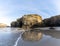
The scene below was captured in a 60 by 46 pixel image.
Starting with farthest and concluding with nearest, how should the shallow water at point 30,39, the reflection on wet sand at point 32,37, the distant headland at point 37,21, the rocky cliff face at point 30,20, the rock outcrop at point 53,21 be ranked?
the rocky cliff face at point 30,20 → the distant headland at point 37,21 → the rock outcrop at point 53,21 → the reflection on wet sand at point 32,37 → the shallow water at point 30,39

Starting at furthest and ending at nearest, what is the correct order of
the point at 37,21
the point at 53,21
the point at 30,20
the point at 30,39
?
1. the point at 30,20
2. the point at 37,21
3. the point at 53,21
4. the point at 30,39

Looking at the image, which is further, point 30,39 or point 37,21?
point 37,21

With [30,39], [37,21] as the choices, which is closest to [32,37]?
[30,39]

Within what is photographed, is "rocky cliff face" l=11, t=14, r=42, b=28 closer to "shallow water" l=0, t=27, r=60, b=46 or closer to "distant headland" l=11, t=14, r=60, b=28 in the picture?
"distant headland" l=11, t=14, r=60, b=28

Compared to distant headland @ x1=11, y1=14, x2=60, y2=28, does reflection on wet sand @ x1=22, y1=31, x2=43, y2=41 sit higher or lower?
lower

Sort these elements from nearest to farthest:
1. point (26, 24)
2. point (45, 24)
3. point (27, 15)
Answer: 1. point (45, 24)
2. point (26, 24)
3. point (27, 15)

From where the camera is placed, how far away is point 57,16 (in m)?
69.1

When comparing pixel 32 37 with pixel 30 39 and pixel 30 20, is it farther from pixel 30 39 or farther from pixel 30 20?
pixel 30 20

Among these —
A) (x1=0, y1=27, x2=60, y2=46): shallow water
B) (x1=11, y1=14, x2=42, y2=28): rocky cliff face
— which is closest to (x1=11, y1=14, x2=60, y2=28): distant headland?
(x1=11, y1=14, x2=42, y2=28): rocky cliff face

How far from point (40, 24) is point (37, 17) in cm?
725

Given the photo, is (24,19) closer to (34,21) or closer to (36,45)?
(34,21)

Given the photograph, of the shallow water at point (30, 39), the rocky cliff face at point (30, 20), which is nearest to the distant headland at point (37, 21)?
the rocky cliff face at point (30, 20)

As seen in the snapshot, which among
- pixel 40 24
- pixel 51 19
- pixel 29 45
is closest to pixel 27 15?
pixel 40 24

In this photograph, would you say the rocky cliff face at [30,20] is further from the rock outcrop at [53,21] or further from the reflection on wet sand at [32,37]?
the reflection on wet sand at [32,37]
